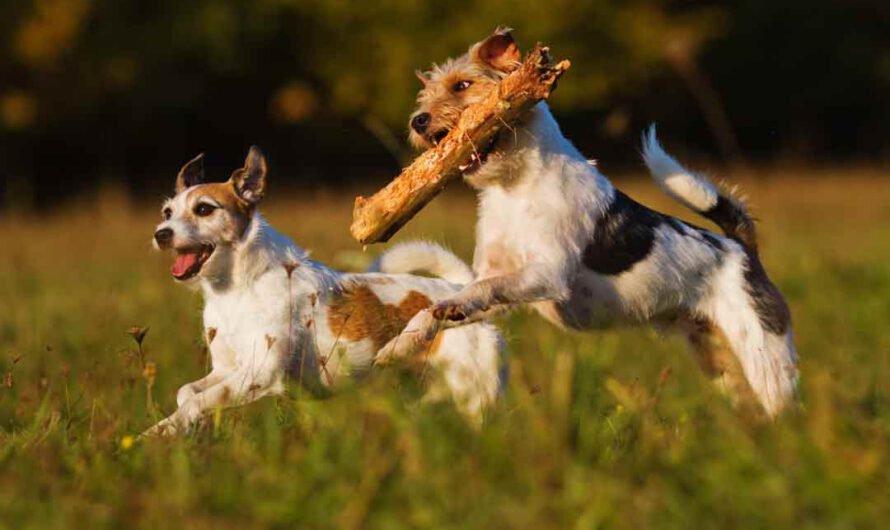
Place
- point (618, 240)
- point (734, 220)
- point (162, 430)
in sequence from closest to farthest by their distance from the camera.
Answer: point (162, 430), point (618, 240), point (734, 220)

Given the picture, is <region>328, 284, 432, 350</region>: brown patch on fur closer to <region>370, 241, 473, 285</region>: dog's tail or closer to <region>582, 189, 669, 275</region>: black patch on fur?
<region>370, 241, 473, 285</region>: dog's tail

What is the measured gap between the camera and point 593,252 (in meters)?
5.60

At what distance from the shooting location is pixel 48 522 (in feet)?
11.8

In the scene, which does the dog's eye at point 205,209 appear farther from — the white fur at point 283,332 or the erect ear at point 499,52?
the erect ear at point 499,52

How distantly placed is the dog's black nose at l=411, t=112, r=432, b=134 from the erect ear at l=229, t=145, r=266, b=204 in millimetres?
745

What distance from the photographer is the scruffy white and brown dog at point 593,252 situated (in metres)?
5.33

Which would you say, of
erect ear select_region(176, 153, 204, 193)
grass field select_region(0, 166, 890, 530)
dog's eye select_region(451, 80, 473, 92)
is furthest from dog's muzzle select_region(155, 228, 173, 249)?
dog's eye select_region(451, 80, 473, 92)

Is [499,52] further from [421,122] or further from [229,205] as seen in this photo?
[229,205]

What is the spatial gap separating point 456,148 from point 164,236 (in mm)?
1309

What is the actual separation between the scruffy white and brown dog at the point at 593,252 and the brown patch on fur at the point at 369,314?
457 mm

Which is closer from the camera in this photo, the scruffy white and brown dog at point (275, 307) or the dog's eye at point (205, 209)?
the scruffy white and brown dog at point (275, 307)

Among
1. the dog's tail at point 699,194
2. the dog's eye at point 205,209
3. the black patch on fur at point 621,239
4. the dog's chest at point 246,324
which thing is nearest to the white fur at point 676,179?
the dog's tail at point 699,194

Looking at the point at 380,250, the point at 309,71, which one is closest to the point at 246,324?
the point at 380,250

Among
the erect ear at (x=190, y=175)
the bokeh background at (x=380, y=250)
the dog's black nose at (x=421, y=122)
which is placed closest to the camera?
the bokeh background at (x=380, y=250)
